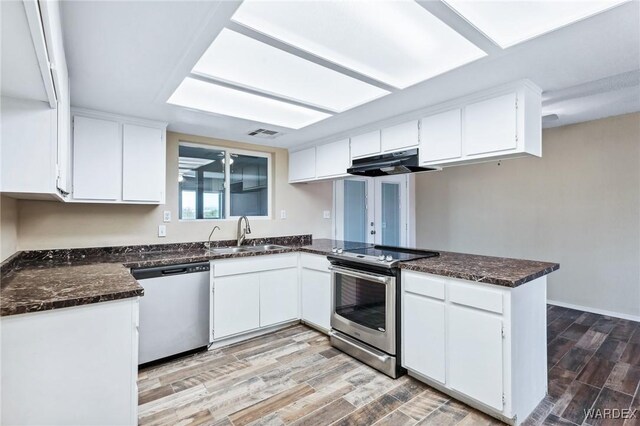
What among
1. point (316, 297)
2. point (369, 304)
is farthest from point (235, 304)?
point (369, 304)

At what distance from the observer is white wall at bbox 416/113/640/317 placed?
364 cm

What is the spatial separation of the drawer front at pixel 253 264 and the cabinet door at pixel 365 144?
1347mm

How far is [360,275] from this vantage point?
2.72 metres

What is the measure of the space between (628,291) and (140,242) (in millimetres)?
5496

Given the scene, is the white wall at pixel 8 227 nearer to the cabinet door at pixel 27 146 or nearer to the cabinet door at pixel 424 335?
the cabinet door at pixel 27 146

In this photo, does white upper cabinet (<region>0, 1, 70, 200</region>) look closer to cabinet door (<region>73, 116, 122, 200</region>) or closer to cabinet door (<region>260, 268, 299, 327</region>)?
cabinet door (<region>73, 116, 122, 200</region>)

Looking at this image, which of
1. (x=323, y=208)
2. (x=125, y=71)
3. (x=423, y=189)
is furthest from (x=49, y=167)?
(x=423, y=189)

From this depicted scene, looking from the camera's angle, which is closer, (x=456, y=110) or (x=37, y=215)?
(x=456, y=110)

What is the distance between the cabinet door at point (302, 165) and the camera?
3867mm

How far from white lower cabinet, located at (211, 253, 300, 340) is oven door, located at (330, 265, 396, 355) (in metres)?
0.62

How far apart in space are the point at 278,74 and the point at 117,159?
5.46 feet

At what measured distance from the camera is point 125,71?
1937 mm

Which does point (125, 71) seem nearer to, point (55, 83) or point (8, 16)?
point (55, 83)

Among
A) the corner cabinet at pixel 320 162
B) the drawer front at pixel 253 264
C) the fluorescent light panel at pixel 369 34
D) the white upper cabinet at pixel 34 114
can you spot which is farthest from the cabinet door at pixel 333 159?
the white upper cabinet at pixel 34 114
